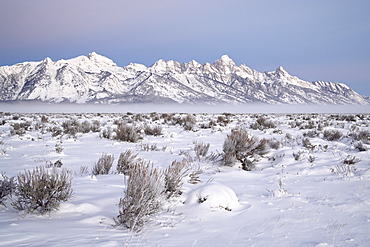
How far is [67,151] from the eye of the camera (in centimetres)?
755

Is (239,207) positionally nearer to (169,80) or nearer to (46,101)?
(46,101)

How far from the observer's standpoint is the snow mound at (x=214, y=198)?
3070mm

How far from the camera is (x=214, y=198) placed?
3.10 meters

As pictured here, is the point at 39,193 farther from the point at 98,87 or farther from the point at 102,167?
the point at 98,87

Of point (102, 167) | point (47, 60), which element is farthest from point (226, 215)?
point (47, 60)

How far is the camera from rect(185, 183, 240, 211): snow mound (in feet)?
10.1

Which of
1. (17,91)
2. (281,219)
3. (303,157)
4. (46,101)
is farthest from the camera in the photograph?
(17,91)

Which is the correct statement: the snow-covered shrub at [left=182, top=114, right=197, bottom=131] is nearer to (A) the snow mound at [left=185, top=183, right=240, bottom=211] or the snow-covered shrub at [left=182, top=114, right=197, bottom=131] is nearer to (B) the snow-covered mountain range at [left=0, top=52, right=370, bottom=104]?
(A) the snow mound at [left=185, top=183, right=240, bottom=211]

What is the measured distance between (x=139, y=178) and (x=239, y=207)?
1480 mm

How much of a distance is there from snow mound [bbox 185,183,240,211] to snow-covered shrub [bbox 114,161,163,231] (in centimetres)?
61

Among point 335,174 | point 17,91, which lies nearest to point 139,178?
point 335,174

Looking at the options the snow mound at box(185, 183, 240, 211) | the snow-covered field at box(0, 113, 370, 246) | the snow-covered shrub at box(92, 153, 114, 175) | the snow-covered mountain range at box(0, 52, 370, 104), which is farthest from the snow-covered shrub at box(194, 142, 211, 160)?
the snow-covered mountain range at box(0, 52, 370, 104)

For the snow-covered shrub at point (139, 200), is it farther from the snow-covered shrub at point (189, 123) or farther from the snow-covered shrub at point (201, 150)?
the snow-covered shrub at point (189, 123)

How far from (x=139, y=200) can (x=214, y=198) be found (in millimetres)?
1122
